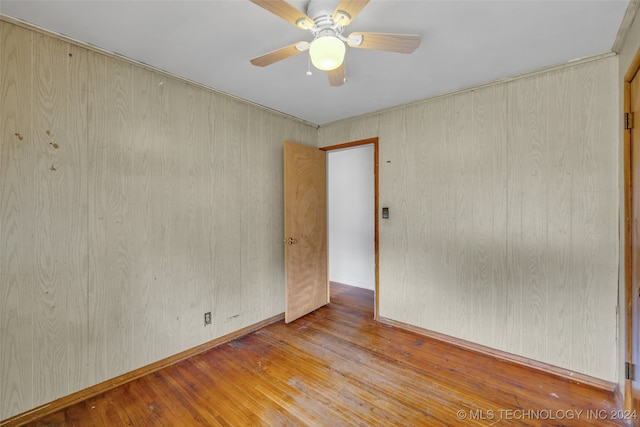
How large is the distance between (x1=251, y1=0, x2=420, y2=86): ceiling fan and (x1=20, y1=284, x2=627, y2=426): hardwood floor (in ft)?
6.86

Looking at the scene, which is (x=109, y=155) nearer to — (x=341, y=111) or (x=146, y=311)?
(x=146, y=311)

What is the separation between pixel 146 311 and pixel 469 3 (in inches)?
117

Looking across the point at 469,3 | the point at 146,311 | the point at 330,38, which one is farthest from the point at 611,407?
the point at 146,311

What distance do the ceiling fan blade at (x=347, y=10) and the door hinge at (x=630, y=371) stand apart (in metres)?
2.50

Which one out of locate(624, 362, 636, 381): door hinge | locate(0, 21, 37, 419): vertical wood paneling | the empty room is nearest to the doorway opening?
the empty room

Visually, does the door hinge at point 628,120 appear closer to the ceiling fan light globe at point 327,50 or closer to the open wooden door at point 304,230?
the ceiling fan light globe at point 327,50

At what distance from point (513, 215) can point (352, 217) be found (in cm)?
260

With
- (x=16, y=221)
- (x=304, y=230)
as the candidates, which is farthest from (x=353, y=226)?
(x=16, y=221)

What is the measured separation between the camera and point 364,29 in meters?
1.70

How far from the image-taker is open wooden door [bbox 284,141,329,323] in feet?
10.1

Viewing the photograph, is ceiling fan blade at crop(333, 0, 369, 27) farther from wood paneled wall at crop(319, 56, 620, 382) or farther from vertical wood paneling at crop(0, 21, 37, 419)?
vertical wood paneling at crop(0, 21, 37, 419)

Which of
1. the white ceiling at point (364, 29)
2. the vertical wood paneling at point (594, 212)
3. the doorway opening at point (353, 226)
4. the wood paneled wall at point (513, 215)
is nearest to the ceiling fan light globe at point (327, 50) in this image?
the white ceiling at point (364, 29)

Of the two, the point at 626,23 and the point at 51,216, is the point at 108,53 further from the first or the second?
the point at 626,23

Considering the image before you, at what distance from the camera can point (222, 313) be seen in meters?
2.65
